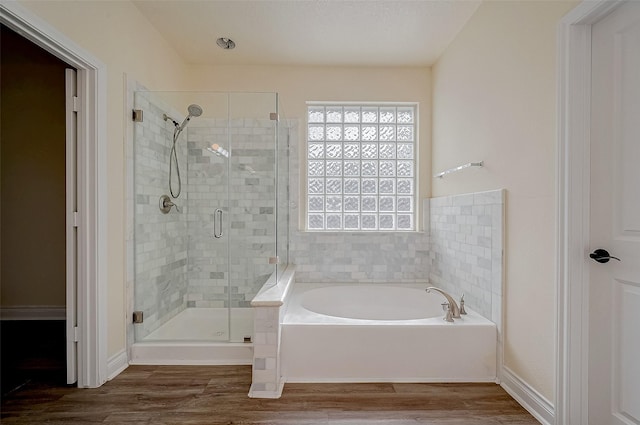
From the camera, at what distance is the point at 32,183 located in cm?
314

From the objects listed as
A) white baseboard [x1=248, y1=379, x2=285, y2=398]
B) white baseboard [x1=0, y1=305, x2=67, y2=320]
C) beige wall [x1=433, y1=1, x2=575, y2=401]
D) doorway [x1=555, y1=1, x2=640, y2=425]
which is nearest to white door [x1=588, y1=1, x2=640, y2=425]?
→ doorway [x1=555, y1=1, x2=640, y2=425]

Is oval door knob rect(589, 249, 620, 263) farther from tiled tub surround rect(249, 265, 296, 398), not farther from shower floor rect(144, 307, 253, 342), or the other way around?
shower floor rect(144, 307, 253, 342)

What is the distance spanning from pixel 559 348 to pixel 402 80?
2.59 meters

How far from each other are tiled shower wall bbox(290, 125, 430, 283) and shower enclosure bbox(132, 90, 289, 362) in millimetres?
529

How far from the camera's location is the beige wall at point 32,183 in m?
3.09

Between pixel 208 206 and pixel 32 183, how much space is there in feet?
6.47

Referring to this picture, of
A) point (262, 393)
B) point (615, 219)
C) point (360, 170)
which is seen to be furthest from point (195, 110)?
point (615, 219)

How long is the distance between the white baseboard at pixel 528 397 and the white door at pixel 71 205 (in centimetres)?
257

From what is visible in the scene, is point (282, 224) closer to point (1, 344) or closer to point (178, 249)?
point (178, 249)

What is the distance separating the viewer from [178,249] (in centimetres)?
265

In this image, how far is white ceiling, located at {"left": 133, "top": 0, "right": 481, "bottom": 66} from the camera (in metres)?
2.30

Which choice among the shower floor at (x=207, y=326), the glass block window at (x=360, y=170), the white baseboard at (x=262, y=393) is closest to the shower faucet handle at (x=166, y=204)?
the shower floor at (x=207, y=326)

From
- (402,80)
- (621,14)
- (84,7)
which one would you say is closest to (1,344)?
Result: (84,7)

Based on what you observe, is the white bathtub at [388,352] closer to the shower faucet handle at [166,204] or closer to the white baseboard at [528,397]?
the white baseboard at [528,397]
